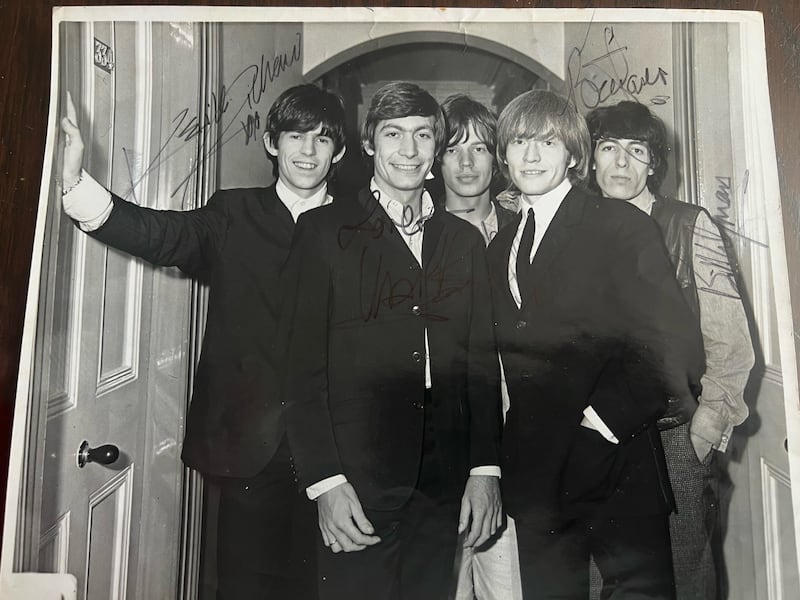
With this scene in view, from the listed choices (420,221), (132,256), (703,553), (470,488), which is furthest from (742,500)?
(132,256)

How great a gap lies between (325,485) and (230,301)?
0.21m

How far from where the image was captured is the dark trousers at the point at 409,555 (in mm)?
615

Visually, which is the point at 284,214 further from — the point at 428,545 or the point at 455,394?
the point at 428,545

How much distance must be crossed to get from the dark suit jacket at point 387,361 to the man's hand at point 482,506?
0.01m

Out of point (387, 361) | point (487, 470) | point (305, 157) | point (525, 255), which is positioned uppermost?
point (305, 157)

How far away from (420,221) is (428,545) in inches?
13.3

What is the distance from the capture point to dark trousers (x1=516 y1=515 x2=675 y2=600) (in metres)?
0.62

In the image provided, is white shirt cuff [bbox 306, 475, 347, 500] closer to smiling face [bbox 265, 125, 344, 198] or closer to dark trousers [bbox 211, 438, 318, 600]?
dark trousers [bbox 211, 438, 318, 600]

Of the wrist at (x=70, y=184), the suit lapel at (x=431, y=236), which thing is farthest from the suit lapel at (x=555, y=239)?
the wrist at (x=70, y=184)

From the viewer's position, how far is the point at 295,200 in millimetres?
643

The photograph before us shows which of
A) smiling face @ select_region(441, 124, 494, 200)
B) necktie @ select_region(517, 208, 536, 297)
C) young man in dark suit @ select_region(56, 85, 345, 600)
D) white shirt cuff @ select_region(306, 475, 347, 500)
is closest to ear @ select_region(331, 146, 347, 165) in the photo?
young man in dark suit @ select_region(56, 85, 345, 600)

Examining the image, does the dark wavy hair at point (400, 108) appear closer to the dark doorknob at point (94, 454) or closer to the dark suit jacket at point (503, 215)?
the dark suit jacket at point (503, 215)
